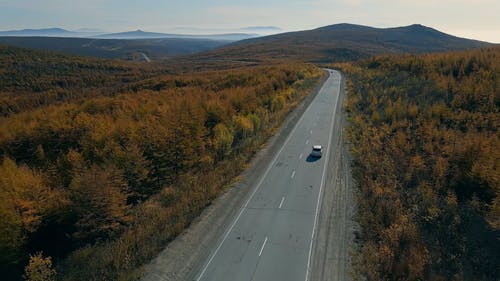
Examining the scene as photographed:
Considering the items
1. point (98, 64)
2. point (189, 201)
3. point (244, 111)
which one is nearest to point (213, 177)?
point (189, 201)

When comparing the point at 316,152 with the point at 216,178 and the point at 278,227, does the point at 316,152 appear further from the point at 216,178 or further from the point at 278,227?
the point at 278,227

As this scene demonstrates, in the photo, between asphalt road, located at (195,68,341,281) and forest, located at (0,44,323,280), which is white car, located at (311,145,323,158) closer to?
asphalt road, located at (195,68,341,281)

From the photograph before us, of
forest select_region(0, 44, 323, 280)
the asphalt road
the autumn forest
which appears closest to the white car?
the asphalt road

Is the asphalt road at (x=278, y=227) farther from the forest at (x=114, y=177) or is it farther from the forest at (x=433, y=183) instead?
the forest at (x=114, y=177)

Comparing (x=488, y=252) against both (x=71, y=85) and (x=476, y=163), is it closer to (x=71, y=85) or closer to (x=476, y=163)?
(x=476, y=163)

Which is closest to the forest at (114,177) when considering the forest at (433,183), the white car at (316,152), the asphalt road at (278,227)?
the asphalt road at (278,227)
